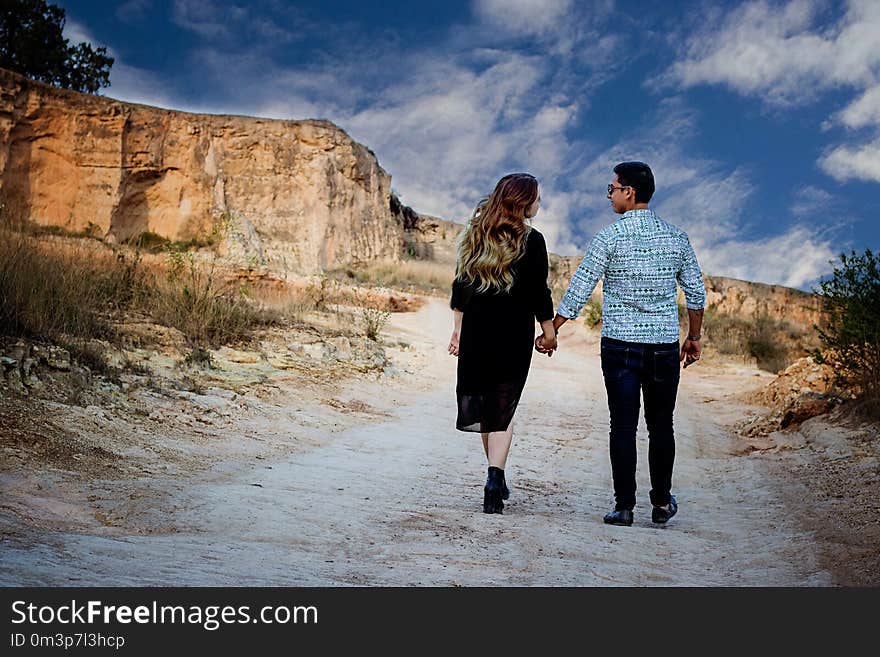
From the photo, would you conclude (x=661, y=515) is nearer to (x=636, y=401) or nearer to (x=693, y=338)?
(x=636, y=401)

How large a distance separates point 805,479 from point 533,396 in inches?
197

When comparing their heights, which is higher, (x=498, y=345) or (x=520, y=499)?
(x=498, y=345)

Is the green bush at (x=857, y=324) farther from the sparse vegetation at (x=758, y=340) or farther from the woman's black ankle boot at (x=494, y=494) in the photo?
the sparse vegetation at (x=758, y=340)

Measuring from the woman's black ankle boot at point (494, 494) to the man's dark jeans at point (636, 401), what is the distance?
1.98 ft

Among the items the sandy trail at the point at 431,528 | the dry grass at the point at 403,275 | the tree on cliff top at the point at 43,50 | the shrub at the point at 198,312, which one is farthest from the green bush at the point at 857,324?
the tree on cliff top at the point at 43,50

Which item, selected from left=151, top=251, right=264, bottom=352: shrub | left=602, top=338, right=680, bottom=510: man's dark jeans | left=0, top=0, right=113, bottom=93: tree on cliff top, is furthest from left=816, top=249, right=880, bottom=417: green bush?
left=0, top=0, right=113, bottom=93: tree on cliff top

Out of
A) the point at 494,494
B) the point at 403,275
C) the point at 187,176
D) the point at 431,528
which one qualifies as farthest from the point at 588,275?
the point at 187,176

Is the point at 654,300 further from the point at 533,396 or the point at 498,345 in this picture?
the point at 533,396

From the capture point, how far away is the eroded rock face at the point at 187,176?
25.4 metres

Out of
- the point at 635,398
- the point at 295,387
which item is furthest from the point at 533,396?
the point at 635,398

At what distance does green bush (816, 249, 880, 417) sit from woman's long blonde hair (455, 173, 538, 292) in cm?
425

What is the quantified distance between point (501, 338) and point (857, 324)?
16.5 feet

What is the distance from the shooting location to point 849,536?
3.52m

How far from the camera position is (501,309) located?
418cm
